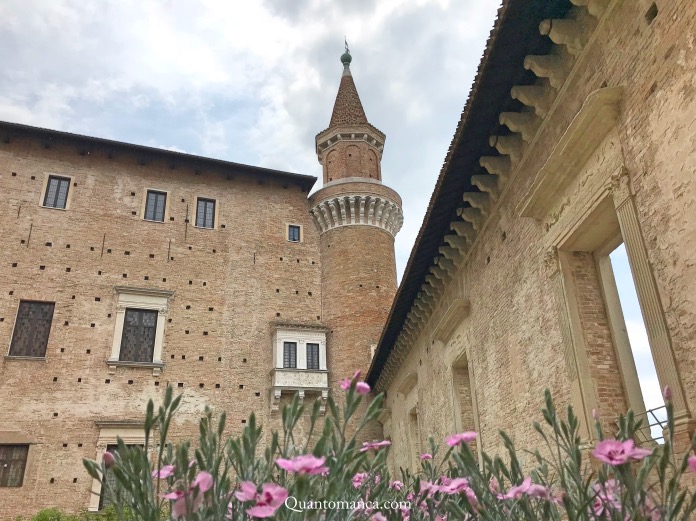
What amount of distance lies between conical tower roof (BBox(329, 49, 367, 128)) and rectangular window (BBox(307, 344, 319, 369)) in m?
9.04

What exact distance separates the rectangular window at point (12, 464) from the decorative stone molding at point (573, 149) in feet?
48.2

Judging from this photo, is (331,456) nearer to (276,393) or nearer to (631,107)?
(631,107)

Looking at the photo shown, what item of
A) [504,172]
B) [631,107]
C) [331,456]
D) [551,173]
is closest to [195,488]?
[331,456]

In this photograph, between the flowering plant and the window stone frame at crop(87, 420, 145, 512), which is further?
the window stone frame at crop(87, 420, 145, 512)

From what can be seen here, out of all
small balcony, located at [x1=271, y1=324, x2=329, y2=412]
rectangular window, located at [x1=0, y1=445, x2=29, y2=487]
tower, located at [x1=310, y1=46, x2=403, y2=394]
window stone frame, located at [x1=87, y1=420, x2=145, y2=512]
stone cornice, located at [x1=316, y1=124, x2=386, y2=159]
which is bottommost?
rectangular window, located at [x1=0, y1=445, x2=29, y2=487]

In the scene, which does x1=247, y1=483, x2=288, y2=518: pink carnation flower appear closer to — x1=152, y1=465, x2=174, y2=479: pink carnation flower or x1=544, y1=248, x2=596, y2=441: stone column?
x1=152, y1=465, x2=174, y2=479: pink carnation flower

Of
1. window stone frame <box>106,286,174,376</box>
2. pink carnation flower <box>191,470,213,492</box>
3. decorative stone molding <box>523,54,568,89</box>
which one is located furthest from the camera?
window stone frame <box>106,286,174,376</box>

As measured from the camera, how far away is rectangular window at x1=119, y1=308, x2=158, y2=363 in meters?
16.7

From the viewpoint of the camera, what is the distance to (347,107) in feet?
75.0

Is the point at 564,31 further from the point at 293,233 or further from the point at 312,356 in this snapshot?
the point at 293,233

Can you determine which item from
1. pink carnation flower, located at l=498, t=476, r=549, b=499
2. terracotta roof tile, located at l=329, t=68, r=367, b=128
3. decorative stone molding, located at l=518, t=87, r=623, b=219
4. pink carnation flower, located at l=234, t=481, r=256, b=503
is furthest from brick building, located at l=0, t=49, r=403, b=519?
pink carnation flower, located at l=234, t=481, r=256, b=503

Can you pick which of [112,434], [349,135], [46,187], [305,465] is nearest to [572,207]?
[305,465]

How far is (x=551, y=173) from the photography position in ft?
18.4

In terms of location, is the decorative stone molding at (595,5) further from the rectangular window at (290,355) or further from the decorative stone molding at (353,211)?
the decorative stone molding at (353,211)
